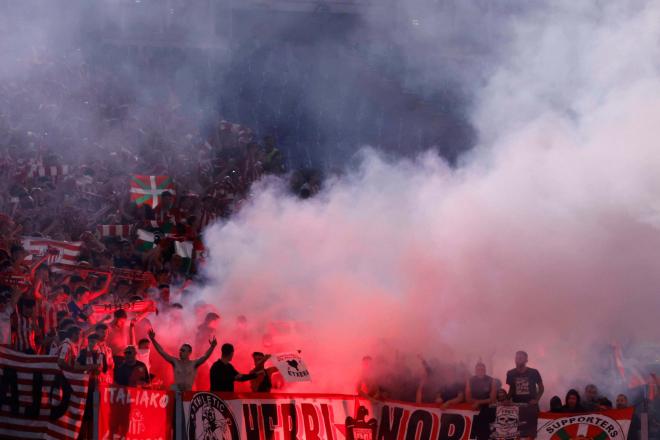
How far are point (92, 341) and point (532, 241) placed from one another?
145 inches

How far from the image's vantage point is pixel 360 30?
44.5ft

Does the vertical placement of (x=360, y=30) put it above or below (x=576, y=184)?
above

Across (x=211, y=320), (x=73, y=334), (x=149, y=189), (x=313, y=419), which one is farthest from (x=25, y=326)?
(x=149, y=189)

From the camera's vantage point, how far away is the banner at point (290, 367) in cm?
743

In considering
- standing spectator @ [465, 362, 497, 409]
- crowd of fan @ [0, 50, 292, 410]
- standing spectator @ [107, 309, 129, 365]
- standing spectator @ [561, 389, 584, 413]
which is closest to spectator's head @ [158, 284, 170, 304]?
crowd of fan @ [0, 50, 292, 410]

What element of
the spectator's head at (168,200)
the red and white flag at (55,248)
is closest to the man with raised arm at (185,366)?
the red and white flag at (55,248)

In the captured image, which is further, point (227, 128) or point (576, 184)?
point (227, 128)

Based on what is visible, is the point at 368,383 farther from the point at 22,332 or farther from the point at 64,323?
the point at 22,332

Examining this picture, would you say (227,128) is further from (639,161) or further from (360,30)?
(639,161)

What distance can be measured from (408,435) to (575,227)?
2.57 meters

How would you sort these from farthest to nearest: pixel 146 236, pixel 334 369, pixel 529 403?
pixel 146 236
pixel 334 369
pixel 529 403

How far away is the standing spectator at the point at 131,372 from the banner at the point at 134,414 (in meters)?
0.36

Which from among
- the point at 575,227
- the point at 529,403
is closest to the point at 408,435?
the point at 529,403

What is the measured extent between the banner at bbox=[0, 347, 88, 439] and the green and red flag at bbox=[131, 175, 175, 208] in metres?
4.64
